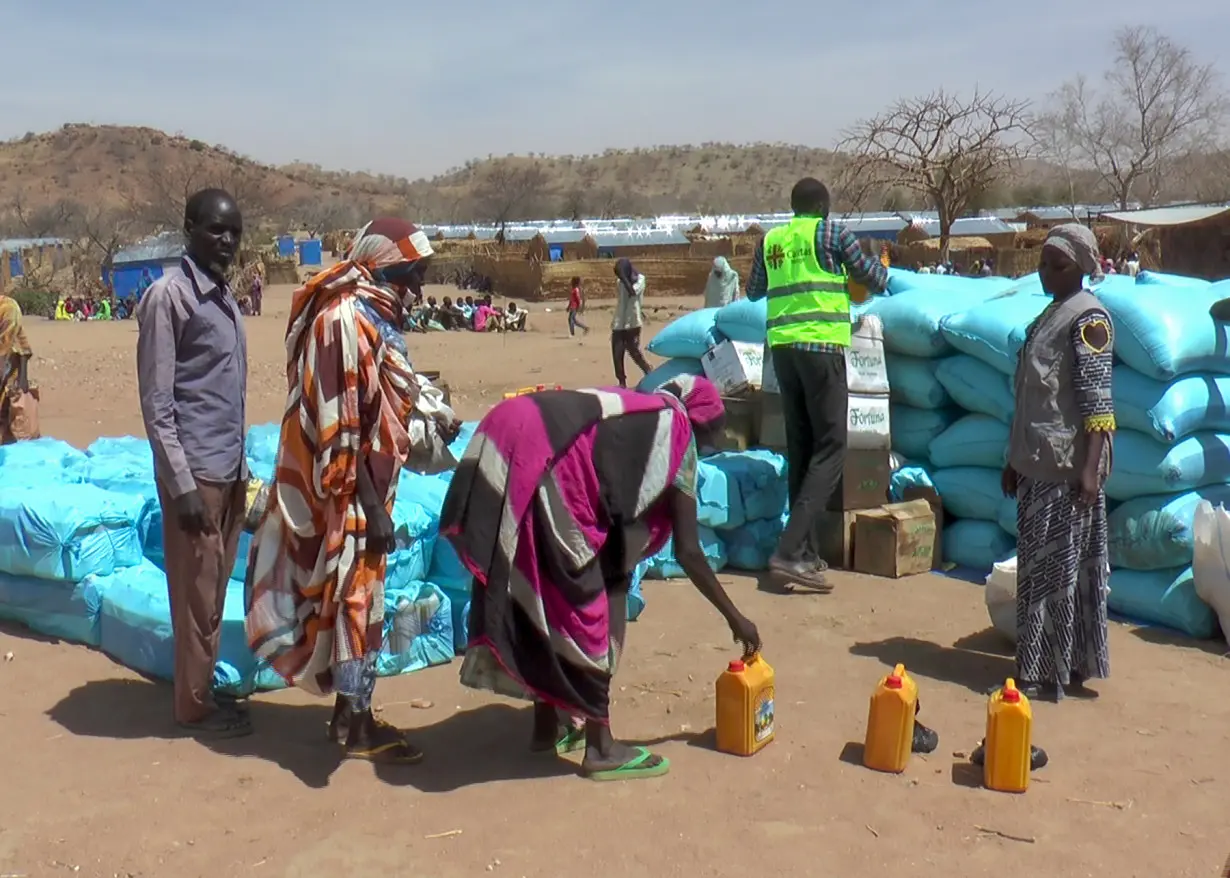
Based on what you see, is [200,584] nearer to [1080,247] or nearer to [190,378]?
[190,378]

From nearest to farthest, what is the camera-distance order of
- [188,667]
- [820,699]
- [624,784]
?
[624,784] → [188,667] → [820,699]

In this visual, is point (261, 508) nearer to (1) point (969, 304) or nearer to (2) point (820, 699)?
(2) point (820, 699)

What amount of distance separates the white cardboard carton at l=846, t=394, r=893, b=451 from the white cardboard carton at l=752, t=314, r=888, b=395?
0.05 metres

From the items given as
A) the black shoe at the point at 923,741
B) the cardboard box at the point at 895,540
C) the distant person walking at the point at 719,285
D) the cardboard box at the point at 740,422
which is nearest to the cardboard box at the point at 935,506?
the cardboard box at the point at 895,540

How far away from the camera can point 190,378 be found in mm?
3373

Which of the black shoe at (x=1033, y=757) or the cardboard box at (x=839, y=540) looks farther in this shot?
the cardboard box at (x=839, y=540)

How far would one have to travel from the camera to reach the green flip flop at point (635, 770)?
332cm

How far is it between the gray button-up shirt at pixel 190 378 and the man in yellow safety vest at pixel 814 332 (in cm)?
257

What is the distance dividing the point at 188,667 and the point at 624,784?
139cm

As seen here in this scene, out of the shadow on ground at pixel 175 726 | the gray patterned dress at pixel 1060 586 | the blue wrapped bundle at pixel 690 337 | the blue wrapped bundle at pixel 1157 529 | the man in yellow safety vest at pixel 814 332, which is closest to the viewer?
the shadow on ground at pixel 175 726

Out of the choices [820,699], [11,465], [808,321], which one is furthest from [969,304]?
[11,465]

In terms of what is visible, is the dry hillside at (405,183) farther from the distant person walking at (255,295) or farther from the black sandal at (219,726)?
the black sandal at (219,726)

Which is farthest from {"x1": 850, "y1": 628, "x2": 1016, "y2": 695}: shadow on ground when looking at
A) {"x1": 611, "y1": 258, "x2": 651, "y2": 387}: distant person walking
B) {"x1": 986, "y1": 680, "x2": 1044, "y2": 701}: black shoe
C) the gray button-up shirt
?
{"x1": 611, "y1": 258, "x2": 651, "y2": 387}: distant person walking

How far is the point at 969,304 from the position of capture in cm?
562
